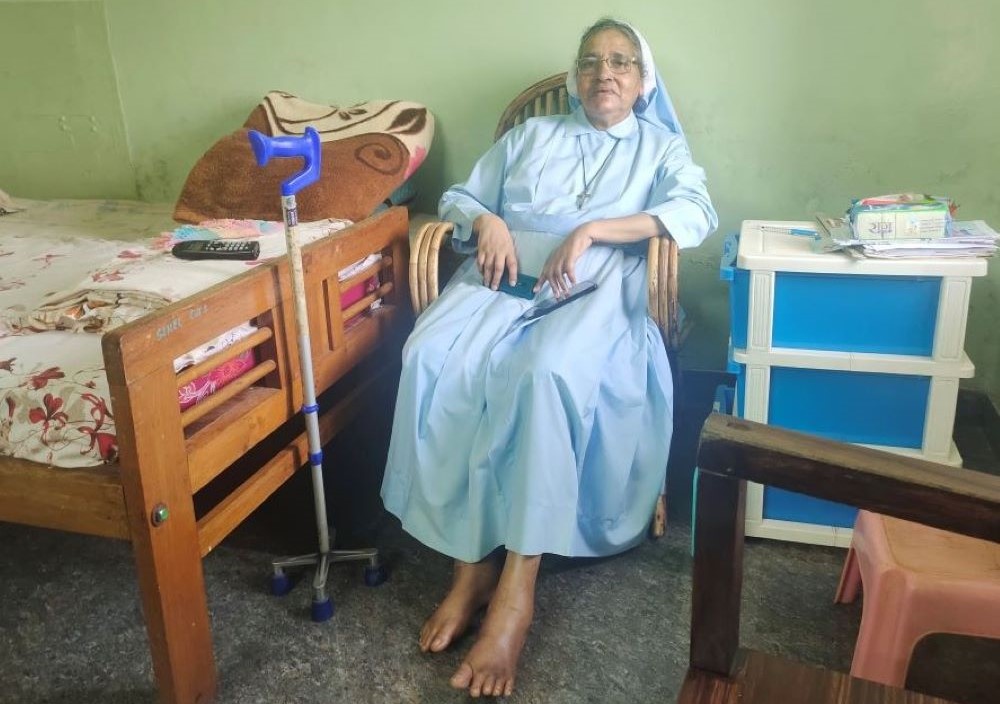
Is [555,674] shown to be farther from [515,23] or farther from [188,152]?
[188,152]

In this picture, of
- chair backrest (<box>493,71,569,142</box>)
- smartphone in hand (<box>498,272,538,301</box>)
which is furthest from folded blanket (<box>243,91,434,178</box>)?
smartphone in hand (<box>498,272,538,301</box>)

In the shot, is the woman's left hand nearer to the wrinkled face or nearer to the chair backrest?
the wrinkled face

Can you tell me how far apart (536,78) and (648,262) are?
0.85 metres

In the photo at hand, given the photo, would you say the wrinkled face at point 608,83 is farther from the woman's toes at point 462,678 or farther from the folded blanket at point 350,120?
the woman's toes at point 462,678

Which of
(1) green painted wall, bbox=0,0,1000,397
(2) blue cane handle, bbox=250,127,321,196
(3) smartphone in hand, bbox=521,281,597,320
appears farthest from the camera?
(1) green painted wall, bbox=0,0,1000,397

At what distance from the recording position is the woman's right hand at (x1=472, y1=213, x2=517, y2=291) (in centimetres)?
185

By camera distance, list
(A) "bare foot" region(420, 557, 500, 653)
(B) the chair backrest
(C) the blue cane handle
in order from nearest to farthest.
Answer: (C) the blue cane handle < (A) "bare foot" region(420, 557, 500, 653) < (B) the chair backrest

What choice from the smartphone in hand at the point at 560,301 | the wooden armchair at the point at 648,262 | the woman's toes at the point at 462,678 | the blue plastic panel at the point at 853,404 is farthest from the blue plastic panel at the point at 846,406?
the woman's toes at the point at 462,678

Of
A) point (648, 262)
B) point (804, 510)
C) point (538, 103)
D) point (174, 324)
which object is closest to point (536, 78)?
point (538, 103)

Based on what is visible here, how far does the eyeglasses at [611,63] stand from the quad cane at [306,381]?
0.70m

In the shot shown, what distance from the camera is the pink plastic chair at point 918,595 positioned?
121cm

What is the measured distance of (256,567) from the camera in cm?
179

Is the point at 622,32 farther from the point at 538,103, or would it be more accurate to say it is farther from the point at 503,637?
the point at 503,637

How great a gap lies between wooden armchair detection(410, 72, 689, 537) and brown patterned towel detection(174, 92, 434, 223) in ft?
0.78
